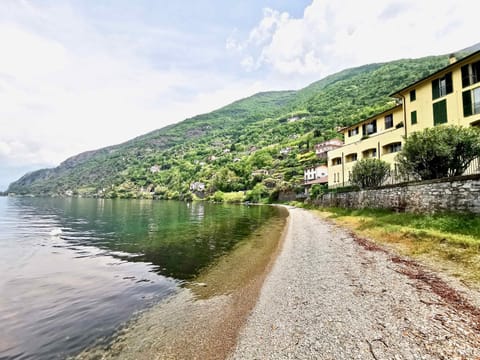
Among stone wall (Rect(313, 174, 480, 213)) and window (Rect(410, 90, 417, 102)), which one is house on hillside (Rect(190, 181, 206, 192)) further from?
stone wall (Rect(313, 174, 480, 213))

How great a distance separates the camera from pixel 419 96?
3159 centimetres

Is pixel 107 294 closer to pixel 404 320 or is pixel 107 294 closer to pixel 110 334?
pixel 110 334

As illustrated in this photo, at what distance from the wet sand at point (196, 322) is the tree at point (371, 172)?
25298mm

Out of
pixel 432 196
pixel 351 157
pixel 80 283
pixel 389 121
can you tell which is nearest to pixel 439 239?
pixel 432 196

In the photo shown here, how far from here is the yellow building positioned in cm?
2594

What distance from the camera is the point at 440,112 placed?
94.6 ft

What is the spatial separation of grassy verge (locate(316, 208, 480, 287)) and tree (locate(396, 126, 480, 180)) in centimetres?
418

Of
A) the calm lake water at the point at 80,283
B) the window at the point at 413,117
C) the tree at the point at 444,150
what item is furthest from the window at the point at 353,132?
the calm lake water at the point at 80,283

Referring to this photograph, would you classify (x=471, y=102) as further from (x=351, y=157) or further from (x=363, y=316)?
(x=363, y=316)

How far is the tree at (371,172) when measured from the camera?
31.6 m

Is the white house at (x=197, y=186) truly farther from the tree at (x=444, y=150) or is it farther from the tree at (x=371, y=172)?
the tree at (x=444, y=150)

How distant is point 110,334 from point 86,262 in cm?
1003

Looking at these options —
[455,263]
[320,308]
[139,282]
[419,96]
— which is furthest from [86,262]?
[419,96]

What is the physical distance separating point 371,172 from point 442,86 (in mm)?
12102
